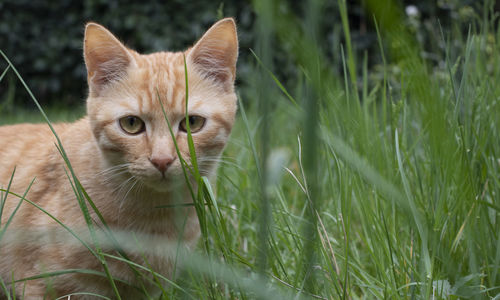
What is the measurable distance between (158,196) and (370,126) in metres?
0.77

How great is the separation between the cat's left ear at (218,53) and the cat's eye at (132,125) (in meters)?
0.26

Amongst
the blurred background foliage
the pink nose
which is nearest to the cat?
the pink nose

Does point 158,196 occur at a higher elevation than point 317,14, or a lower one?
lower

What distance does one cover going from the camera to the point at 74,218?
1308mm

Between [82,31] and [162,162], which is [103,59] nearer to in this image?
[162,162]

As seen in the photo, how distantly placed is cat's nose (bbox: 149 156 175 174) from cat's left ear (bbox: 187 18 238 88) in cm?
38

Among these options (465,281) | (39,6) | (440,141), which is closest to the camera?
(440,141)

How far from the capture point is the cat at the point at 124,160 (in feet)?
4.13

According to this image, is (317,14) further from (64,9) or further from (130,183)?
(64,9)

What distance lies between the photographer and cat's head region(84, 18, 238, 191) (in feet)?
4.10

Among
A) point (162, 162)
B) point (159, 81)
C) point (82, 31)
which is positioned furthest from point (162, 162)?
point (82, 31)

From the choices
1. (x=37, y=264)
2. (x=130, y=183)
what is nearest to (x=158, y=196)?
(x=130, y=183)

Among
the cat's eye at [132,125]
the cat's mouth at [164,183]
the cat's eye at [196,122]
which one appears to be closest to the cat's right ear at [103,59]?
the cat's eye at [132,125]

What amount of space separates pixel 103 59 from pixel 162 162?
1.39 feet
